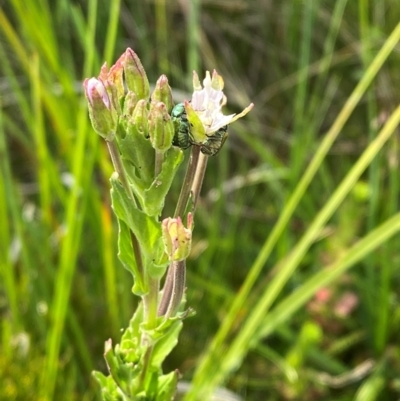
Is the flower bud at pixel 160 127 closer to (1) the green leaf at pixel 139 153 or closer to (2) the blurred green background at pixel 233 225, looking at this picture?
(1) the green leaf at pixel 139 153

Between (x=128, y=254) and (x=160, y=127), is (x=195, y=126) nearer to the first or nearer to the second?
(x=160, y=127)

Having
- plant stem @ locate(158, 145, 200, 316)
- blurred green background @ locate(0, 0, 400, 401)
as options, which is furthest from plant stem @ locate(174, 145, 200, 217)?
blurred green background @ locate(0, 0, 400, 401)

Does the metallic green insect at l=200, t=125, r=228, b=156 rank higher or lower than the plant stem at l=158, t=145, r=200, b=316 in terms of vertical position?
higher

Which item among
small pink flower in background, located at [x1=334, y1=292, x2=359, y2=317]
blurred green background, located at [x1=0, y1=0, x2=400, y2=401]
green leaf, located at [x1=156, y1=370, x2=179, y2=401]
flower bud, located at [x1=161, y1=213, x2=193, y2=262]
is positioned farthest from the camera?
small pink flower in background, located at [x1=334, y1=292, x2=359, y2=317]

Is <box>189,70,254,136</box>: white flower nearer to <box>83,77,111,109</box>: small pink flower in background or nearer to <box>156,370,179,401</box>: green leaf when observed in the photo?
<box>83,77,111,109</box>: small pink flower in background

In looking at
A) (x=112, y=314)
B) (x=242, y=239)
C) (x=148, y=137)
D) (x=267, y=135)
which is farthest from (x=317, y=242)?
(x=148, y=137)

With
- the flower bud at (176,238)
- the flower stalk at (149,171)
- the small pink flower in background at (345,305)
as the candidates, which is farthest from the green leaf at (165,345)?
the small pink flower in background at (345,305)

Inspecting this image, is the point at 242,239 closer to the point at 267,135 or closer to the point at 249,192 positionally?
the point at 249,192
